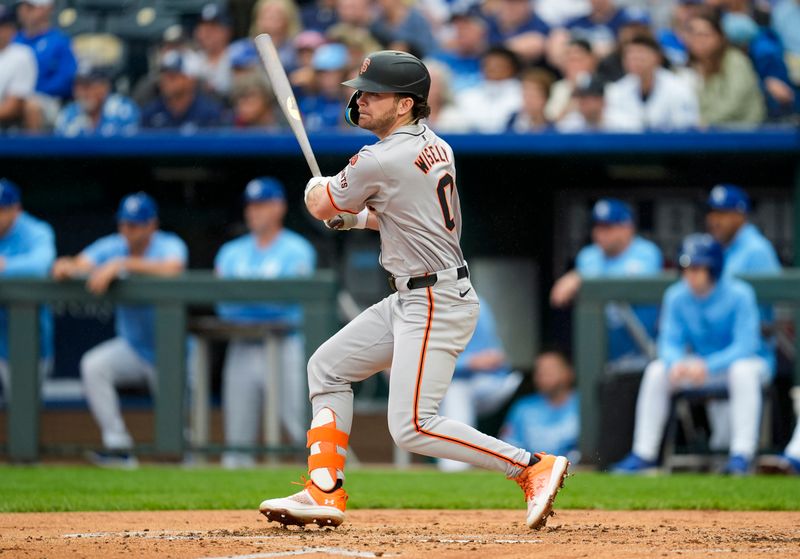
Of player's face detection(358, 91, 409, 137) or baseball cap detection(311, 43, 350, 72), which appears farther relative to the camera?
baseball cap detection(311, 43, 350, 72)

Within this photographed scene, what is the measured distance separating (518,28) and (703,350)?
149 inches

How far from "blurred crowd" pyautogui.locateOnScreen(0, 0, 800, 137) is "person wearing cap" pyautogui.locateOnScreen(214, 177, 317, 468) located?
4.17 ft

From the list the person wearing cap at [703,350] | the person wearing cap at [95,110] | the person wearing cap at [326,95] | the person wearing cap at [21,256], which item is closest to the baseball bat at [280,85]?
the person wearing cap at [703,350]

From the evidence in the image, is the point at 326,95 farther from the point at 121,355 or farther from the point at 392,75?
the point at 392,75

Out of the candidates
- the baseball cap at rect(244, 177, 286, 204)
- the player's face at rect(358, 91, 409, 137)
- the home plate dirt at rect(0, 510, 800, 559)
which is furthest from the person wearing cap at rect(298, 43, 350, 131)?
the player's face at rect(358, 91, 409, 137)

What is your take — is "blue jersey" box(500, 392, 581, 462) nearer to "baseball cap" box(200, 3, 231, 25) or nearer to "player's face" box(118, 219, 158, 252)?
"player's face" box(118, 219, 158, 252)

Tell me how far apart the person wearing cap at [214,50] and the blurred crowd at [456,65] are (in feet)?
0.05

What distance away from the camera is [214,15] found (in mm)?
11227

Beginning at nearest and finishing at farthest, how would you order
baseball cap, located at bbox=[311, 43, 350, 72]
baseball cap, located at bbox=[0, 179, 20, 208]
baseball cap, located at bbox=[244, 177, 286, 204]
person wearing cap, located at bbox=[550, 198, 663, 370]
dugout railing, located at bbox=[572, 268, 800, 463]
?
1. dugout railing, located at bbox=[572, 268, 800, 463]
2. person wearing cap, located at bbox=[550, 198, 663, 370]
3. baseball cap, located at bbox=[244, 177, 286, 204]
4. baseball cap, located at bbox=[0, 179, 20, 208]
5. baseball cap, located at bbox=[311, 43, 350, 72]

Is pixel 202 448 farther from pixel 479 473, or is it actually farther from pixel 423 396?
pixel 423 396

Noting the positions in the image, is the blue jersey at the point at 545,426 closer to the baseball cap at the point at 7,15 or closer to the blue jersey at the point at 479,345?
the blue jersey at the point at 479,345

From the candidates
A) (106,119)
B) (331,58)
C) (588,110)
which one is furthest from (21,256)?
(588,110)

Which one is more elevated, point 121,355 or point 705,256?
point 705,256

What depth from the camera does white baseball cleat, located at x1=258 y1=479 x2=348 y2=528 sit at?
474 centimetres
